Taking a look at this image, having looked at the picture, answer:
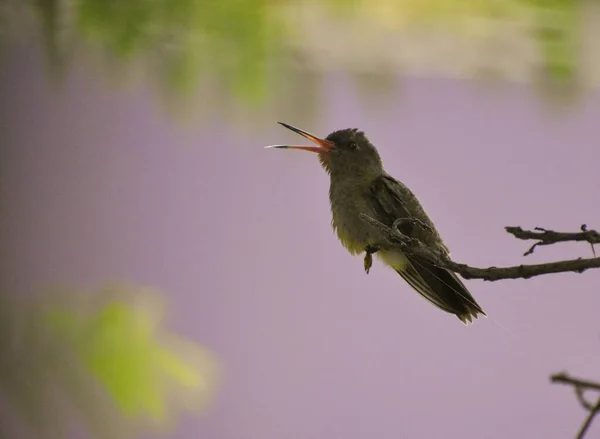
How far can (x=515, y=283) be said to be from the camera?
2.40 meters

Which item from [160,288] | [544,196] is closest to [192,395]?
[160,288]

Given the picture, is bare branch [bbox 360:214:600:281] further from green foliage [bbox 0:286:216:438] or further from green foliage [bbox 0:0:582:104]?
green foliage [bbox 0:0:582:104]

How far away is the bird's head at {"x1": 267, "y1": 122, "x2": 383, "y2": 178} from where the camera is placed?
6.10 feet

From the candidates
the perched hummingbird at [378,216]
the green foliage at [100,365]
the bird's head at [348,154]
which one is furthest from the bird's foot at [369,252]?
the green foliage at [100,365]

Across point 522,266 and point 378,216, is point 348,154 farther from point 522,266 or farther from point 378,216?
point 522,266

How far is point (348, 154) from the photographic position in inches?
74.3

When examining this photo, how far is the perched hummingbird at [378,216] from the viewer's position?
149 centimetres

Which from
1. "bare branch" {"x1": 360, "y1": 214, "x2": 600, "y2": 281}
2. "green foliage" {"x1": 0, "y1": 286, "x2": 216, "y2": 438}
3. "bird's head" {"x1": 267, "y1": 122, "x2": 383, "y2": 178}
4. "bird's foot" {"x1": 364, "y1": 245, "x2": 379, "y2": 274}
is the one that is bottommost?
"green foliage" {"x1": 0, "y1": 286, "x2": 216, "y2": 438}

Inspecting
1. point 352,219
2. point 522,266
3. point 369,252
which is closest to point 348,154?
point 352,219

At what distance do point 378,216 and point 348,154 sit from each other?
0.83 ft

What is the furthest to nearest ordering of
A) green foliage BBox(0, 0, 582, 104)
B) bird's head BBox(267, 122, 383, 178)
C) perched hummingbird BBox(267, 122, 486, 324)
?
green foliage BBox(0, 0, 582, 104)
bird's head BBox(267, 122, 383, 178)
perched hummingbird BBox(267, 122, 486, 324)

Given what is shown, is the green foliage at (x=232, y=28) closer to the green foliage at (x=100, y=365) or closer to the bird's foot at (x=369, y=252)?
the green foliage at (x=100, y=365)

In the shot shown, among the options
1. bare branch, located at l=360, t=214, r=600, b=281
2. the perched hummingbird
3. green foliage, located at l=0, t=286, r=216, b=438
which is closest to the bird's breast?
the perched hummingbird

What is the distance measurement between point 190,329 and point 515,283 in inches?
43.1
